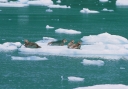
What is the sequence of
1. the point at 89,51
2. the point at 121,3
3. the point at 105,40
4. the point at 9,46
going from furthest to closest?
the point at 121,3
the point at 105,40
the point at 9,46
the point at 89,51

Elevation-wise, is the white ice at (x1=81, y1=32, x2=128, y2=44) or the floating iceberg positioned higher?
the floating iceberg

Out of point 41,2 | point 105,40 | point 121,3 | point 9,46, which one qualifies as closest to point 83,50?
Answer: point 9,46

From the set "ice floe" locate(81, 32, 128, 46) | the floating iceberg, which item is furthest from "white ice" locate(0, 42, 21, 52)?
"ice floe" locate(81, 32, 128, 46)

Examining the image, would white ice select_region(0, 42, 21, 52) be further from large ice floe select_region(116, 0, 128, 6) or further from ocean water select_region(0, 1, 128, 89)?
large ice floe select_region(116, 0, 128, 6)

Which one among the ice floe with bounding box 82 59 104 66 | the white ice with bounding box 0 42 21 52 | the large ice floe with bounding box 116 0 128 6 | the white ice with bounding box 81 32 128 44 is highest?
the ice floe with bounding box 82 59 104 66

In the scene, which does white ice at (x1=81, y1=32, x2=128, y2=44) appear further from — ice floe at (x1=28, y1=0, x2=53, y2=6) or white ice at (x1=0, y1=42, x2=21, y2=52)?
ice floe at (x1=28, y1=0, x2=53, y2=6)

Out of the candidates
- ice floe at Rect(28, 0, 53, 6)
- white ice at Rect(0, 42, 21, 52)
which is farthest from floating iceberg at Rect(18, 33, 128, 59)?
ice floe at Rect(28, 0, 53, 6)

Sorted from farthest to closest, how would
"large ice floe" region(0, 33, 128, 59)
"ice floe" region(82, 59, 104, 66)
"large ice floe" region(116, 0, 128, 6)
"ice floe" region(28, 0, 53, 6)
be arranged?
"large ice floe" region(116, 0, 128, 6)
"ice floe" region(28, 0, 53, 6)
"large ice floe" region(0, 33, 128, 59)
"ice floe" region(82, 59, 104, 66)

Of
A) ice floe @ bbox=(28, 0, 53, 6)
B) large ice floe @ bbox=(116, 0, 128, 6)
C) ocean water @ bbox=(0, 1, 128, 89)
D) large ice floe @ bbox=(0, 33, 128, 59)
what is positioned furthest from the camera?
large ice floe @ bbox=(116, 0, 128, 6)

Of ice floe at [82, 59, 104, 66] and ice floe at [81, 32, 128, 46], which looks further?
ice floe at [81, 32, 128, 46]

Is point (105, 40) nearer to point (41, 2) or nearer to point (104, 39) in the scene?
point (104, 39)

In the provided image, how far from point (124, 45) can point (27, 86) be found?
516 cm

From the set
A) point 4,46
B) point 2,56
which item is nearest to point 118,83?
point 2,56

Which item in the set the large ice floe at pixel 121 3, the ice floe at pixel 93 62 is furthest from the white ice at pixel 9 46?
the large ice floe at pixel 121 3
